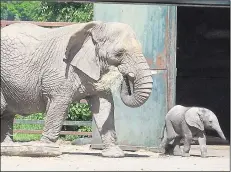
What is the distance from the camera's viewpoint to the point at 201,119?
9.16m

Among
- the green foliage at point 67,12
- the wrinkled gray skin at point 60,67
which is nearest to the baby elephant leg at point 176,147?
the wrinkled gray skin at point 60,67

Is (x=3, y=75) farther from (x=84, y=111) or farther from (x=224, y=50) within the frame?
(x=224, y=50)

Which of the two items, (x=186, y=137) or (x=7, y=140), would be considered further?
(x=186, y=137)

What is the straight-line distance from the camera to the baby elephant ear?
909 cm

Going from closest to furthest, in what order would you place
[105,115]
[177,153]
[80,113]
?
[105,115] → [177,153] → [80,113]

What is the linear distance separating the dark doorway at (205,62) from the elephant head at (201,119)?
5576 mm

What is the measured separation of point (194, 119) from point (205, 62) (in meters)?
6.09

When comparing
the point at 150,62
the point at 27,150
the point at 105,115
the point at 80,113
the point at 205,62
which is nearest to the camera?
the point at 27,150

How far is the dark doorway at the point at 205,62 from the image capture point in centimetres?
1490

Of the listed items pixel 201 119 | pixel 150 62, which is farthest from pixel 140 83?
pixel 150 62

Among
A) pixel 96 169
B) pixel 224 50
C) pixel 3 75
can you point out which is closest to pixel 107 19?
pixel 3 75

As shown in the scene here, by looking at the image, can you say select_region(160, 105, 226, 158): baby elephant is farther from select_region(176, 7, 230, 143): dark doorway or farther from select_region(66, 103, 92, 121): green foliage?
select_region(176, 7, 230, 143): dark doorway

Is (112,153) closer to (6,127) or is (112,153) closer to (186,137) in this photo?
(6,127)

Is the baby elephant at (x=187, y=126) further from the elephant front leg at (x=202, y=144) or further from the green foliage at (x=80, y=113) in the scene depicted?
the green foliage at (x=80, y=113)
